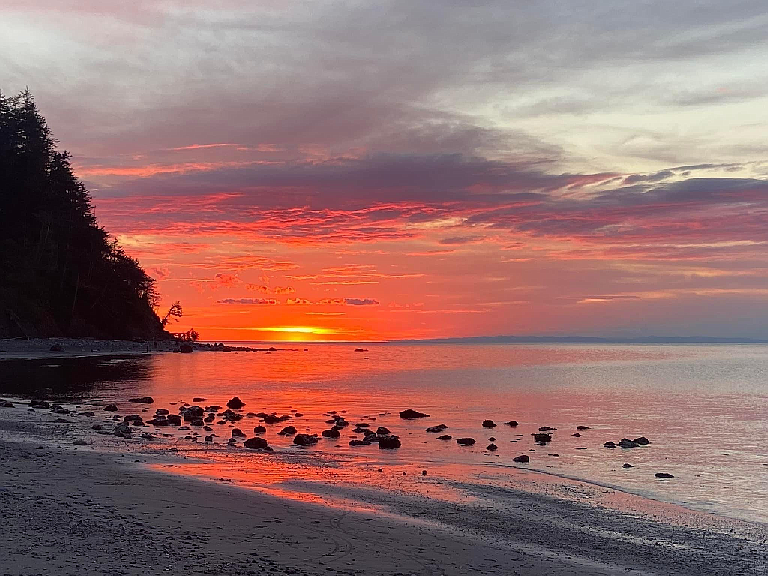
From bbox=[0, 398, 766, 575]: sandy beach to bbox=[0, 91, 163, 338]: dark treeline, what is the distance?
90892 millimetres

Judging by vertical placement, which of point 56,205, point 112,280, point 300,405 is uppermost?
point 56,205

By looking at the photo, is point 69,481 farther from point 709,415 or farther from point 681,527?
point 709,415

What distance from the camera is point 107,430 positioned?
96.2ft

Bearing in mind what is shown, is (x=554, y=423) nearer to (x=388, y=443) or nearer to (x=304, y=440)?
(x=388, y=443)

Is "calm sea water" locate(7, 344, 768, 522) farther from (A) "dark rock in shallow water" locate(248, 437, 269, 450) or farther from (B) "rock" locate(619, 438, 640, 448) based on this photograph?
(A) "dark rock in shallow water" locate(248, 437, 269, 450)

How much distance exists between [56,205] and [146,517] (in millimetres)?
109092

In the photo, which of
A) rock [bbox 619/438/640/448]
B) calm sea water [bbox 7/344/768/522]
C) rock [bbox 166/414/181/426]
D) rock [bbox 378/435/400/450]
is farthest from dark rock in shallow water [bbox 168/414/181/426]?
rock [bbox 619/438/640/448]

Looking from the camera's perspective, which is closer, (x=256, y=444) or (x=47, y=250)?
(x=256, y=444)

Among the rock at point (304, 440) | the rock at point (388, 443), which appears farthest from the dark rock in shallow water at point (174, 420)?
the rock at point (388, 443)

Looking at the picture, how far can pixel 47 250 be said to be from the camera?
4107 inches

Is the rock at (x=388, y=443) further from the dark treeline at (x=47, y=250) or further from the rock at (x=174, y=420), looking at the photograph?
the dark treeline at (x=47, y=250)

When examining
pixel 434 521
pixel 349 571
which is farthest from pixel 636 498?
pixel 349 571

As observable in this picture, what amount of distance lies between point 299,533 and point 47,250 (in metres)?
104

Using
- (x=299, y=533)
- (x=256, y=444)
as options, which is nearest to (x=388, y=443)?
(x=256, y=444)
